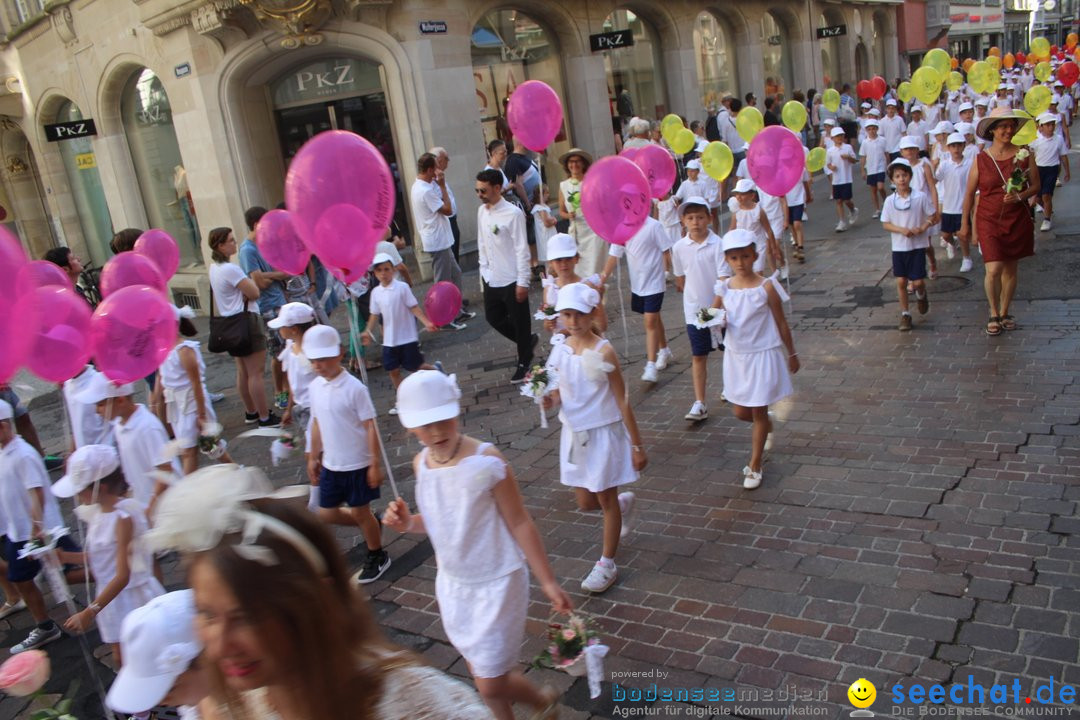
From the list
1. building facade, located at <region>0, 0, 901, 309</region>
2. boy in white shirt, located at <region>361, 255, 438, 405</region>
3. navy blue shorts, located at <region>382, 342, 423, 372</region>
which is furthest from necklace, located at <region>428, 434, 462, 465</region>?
building facade, located at <region>0, 0, 901, 309</region>

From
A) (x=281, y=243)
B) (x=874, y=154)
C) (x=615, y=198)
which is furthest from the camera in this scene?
(x=874, y=154)

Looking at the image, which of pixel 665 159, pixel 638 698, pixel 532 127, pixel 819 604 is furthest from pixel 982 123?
pixel 638 698

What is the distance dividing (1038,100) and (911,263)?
282 inches

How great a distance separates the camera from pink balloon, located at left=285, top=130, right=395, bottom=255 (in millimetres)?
5289

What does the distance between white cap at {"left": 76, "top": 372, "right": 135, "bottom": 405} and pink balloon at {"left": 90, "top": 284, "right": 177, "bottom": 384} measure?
4.5 inches

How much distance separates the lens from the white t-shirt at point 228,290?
8.37 metres

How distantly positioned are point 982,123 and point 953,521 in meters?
5.01

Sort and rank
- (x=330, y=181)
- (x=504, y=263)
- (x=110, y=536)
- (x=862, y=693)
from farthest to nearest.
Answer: (x=504, y=263)
(x=330, y=181)
(x=110, y=536)
(x=862, y=693)

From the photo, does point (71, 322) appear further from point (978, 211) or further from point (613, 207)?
point (978, 211)

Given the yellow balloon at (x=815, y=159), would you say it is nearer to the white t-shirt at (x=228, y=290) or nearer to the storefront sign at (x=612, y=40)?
the storefront sign at (x=612, y=40)

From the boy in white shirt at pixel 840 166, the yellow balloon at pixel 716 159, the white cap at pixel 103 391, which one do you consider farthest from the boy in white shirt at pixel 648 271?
the boy in white shirt at pixel 840 166

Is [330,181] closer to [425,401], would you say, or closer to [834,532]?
[425,401]

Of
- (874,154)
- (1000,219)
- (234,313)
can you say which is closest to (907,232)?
(1000,219)

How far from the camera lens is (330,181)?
17.4ft
